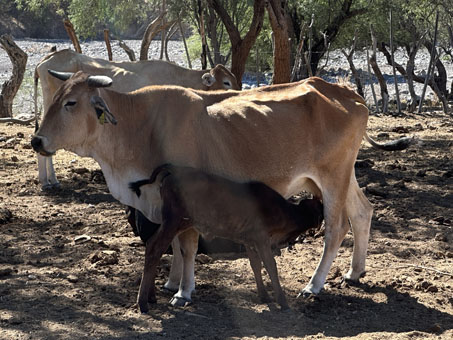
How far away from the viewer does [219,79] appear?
1152 centimetres

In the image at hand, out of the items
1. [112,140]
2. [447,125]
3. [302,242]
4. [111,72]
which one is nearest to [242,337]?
[112,140]

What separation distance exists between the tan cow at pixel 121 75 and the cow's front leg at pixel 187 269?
4.49 metres

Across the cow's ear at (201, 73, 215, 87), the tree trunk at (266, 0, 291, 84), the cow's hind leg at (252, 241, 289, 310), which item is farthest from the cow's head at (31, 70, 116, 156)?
the tree trunk at (266, 0, 291, 84)

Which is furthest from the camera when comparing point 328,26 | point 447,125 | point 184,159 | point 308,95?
point 328,26

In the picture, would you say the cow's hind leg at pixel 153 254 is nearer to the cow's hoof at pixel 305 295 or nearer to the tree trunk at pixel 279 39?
the cow's hoof at pixel 305 295

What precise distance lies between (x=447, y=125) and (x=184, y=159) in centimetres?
1073

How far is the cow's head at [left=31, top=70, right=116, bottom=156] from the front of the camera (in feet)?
19.4

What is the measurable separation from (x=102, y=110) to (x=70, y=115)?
26cm

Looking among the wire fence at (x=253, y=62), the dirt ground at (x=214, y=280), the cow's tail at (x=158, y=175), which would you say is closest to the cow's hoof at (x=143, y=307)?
the dirt ground at (x=214, y=280)

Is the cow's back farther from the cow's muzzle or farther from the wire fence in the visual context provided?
the wire fence

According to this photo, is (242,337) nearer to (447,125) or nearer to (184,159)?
(184,159)

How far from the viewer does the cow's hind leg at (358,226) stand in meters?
6.59

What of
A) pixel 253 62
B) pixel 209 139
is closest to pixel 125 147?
pixel 209 139

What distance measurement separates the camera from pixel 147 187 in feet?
19.7
